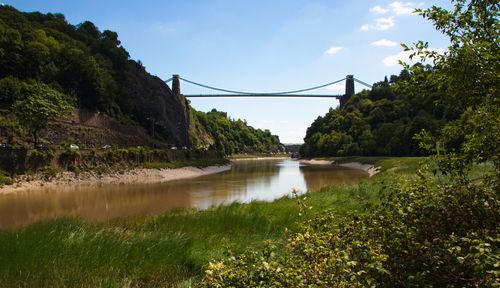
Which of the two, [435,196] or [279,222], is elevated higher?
[435,196]

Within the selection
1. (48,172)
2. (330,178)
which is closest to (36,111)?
(48,172)

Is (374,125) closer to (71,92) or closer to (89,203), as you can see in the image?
(71,92)

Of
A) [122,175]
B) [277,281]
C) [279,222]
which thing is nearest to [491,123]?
[277,281]

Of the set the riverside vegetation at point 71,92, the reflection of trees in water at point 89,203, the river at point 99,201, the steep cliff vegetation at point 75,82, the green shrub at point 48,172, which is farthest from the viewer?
the steep cliff vegetation at point 75,82

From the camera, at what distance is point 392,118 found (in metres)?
97.8

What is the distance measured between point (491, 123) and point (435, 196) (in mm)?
922

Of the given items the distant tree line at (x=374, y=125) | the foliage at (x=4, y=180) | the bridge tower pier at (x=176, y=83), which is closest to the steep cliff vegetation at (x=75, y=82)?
the foliage at (x=4, y=180)

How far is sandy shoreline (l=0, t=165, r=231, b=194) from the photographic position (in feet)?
111

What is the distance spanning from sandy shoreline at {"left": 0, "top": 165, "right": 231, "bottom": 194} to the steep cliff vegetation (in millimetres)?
6263

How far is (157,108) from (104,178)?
46438 mm

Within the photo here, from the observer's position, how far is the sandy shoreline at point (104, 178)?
111 feet

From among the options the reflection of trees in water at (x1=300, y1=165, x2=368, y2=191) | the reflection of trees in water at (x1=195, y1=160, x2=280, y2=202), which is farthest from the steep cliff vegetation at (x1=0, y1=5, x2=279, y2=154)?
the reflection of trees in water at (x1=300, y1=165, x2=368, y2=191)

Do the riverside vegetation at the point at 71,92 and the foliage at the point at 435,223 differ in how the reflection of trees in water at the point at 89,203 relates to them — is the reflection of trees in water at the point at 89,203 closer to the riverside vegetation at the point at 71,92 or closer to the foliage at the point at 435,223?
the riverside vegetation at the point at 71,92

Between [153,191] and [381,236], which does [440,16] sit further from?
[153,191]
